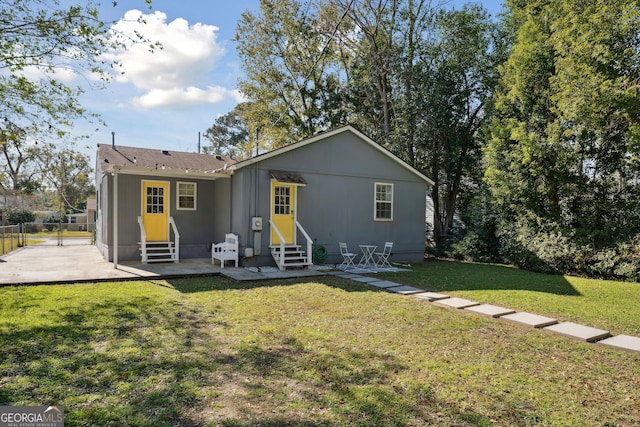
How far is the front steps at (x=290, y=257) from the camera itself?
1052 centimetres

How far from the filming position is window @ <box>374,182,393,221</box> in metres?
13.2

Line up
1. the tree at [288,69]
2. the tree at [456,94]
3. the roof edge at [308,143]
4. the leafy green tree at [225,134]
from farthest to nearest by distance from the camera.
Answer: the leafy green tree at [225,134]
the tree at [288,69]
the tree at [456,94]
the roof edge at [308,143]

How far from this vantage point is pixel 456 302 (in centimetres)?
716

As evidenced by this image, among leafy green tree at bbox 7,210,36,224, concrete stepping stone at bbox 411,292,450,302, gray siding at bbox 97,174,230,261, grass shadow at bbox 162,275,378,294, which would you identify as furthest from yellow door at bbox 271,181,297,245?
leafy green tree at bbox 7,210,36,224

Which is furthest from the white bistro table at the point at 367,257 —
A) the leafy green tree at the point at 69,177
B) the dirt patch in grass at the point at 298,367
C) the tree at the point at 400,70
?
the leafy green tree at the point at 69,177

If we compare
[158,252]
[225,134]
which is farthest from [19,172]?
[158,252]

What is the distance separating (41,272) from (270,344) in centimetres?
750

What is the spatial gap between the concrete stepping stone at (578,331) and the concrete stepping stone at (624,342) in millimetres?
104

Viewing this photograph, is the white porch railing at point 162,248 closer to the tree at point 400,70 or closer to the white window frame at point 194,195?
the white window frame at point 194,195

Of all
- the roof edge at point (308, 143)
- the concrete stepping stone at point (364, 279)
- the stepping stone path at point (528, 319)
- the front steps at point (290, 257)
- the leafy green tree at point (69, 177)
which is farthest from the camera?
the leafy green tree at point (69, 177)

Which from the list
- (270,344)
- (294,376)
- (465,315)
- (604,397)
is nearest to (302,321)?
(270,344)

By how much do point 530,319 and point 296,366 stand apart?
407 cm

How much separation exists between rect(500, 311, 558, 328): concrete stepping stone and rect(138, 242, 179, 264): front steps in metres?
8.84

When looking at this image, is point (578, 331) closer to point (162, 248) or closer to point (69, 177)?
point (162, 248)
